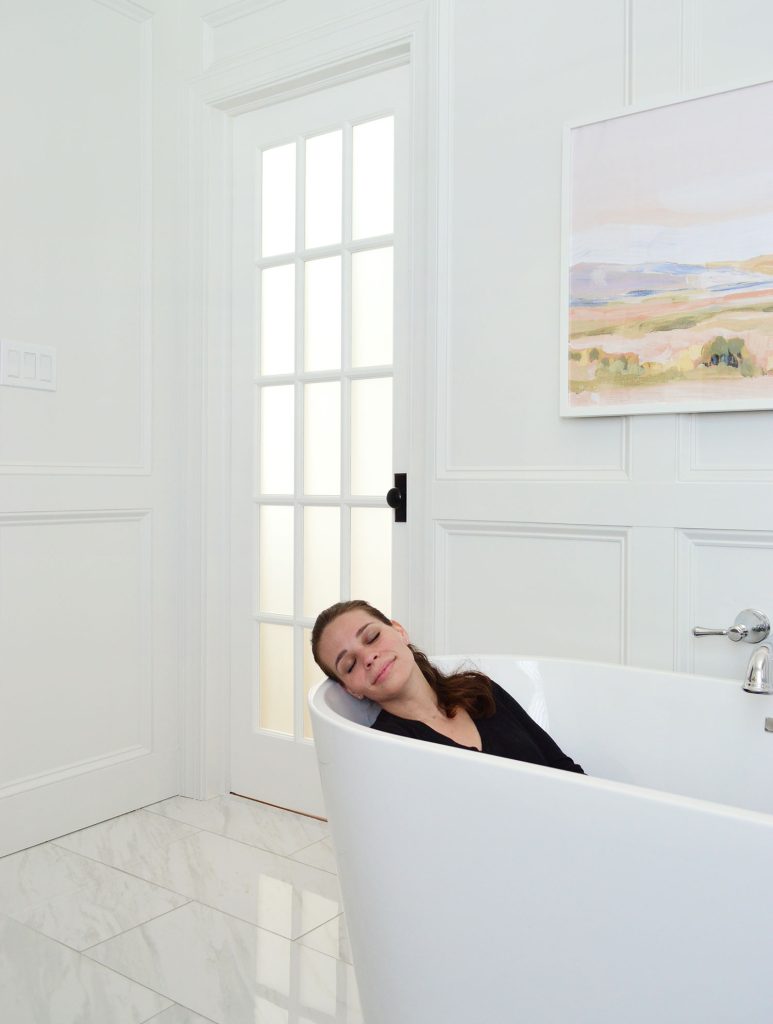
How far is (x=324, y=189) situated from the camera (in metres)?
2.66

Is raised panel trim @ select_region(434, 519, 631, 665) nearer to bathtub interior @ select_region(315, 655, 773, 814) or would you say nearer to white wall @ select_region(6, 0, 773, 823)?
white wall @ select_region(6, 0, 773, 823)

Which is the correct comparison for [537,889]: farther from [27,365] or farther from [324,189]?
[324,189]

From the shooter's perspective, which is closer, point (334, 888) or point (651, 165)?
point (651, 165)

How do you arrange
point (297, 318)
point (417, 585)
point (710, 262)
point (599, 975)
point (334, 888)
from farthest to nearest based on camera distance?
point (297, 318) < point (417, 585) < point (334, 888) < point (710, 262) < point (599, 975)

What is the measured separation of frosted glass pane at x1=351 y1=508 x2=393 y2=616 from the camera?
2553 mm

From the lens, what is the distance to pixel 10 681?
2422mm

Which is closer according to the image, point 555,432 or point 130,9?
point 555,432

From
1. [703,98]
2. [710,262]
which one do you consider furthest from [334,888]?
[703,98]

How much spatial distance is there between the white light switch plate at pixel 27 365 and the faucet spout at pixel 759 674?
1.94 meters

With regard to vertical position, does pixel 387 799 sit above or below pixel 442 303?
below

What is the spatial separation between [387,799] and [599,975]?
0.36 meters

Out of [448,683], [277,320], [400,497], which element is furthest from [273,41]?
[448,683]

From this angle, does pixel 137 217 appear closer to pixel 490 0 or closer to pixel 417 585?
pixel 490 0

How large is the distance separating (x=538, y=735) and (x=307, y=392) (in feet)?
4.61
